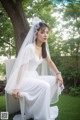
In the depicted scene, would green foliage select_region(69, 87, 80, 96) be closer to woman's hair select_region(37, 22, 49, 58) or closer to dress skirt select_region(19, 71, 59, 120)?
woman's hair select_region(37, 22, 49, 58)

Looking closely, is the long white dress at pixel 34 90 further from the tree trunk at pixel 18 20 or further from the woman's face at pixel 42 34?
the tree trunk at pixel 18 20

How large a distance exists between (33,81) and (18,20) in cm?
161

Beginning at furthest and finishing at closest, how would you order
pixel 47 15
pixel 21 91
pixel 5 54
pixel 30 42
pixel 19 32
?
pixel 5 54 < pixel 47 15 < pixel 19 32 < pixel 30 42 < pixel 21 91

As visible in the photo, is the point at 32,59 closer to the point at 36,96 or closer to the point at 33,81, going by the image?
the point at 33,81

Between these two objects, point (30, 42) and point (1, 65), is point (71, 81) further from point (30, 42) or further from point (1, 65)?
point (30, 42)

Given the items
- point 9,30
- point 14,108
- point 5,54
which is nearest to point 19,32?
point 14,108

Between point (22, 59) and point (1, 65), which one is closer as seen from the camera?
point (22, 59)

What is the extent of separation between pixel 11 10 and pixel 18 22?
28 cm

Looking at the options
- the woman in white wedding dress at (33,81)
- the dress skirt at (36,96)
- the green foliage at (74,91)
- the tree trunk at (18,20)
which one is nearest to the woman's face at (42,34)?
the woman in white wedding dress at (33,81)

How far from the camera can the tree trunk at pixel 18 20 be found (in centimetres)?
455

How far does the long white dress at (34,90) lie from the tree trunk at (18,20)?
116 centimetres

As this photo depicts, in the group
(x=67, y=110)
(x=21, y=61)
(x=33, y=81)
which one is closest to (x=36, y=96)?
(x=33, y=81)

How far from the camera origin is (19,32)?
4.57 metres

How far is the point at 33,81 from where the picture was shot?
130 inches
